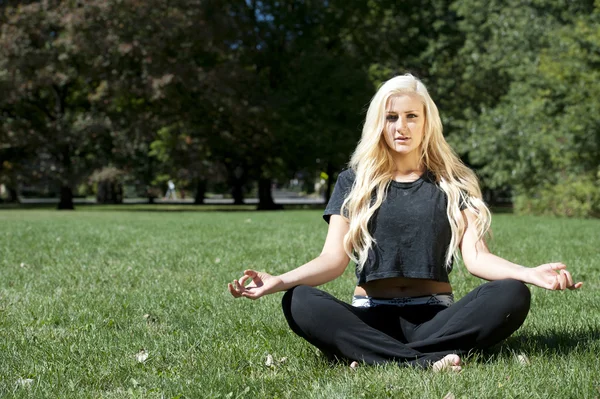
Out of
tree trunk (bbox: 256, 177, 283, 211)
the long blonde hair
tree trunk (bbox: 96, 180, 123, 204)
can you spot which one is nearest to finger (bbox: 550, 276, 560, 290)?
the long blonde hair

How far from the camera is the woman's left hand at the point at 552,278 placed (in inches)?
125

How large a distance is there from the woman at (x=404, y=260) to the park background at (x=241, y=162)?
187 millimetres

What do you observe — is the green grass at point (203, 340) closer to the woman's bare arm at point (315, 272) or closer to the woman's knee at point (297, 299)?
the woman's knee at point (297, 299)

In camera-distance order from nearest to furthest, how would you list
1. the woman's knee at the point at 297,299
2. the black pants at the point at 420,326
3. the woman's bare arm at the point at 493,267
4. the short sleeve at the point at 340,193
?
the woman's bare arm at the point at 493,267, the black pants at the point at 420,326, the woman's knee at the point at 297,299, the short sleeve at the point at 340,193

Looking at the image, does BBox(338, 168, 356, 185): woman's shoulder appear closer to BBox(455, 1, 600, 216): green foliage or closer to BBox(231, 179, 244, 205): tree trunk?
BBox(455, 1, 600, 216): green foliage

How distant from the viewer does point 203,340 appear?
4387 mm

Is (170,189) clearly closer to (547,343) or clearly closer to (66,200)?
(66,200)

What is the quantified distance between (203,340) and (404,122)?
180 centimetres

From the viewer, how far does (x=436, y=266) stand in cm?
376

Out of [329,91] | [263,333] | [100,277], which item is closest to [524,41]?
[329,91]

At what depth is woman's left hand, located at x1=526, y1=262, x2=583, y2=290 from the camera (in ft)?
10.4

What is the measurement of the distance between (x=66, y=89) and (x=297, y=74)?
416 inches

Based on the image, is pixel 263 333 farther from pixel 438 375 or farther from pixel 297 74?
pixel 297 74

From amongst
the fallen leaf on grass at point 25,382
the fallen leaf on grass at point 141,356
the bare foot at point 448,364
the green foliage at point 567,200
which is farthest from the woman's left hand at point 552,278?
the green foliage at point 567,200
